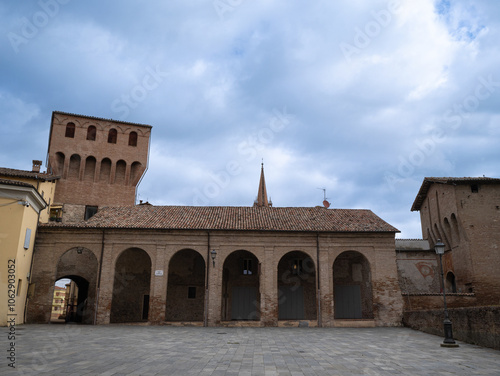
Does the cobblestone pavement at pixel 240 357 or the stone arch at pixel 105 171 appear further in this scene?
the stone arch at pixel 105 171

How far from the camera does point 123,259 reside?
2453cm

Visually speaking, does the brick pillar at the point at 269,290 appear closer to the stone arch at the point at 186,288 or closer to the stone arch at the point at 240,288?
the stone arch at the point at 240,288

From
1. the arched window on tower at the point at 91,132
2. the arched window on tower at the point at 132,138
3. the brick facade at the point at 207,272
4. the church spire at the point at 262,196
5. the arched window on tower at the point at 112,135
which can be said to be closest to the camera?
the brick facade at the point at 207,272

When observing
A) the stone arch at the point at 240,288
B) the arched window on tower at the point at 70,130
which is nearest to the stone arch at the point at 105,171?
the arched window on tower at the point at 70,130

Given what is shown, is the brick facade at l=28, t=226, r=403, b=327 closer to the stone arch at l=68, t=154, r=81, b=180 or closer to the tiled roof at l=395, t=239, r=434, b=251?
the tiled roof at l=395, t=239, r=434, b=251

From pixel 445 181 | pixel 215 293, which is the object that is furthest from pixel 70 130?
pixel 445 181

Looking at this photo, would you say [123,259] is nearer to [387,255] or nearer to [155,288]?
[155,288]

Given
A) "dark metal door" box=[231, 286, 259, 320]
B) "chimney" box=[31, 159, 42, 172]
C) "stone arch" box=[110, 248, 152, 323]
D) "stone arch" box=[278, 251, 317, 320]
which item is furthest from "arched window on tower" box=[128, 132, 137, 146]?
"stone arch" box=[278, 251, 317, 320]

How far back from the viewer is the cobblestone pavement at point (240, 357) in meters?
7.87

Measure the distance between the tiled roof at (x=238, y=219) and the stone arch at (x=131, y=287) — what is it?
8.34 ft

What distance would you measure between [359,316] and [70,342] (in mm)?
18093

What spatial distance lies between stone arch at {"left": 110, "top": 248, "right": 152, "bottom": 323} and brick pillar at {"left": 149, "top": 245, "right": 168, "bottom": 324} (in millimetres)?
3143

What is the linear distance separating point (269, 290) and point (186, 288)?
6.23 meters

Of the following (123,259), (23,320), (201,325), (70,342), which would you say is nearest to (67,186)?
(123,259)
